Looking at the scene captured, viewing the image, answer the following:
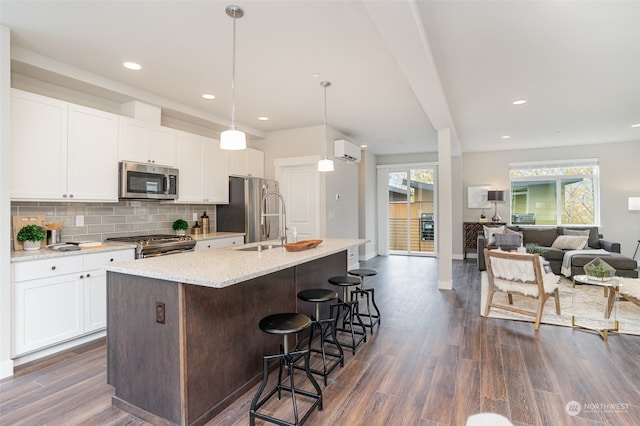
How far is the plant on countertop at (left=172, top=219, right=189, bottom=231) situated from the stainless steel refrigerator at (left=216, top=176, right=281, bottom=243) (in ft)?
2.24

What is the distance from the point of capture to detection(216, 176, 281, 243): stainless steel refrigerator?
4949mm

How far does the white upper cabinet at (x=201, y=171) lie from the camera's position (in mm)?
4340

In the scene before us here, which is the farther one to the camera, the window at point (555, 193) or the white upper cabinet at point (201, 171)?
the window at point (555, 193)

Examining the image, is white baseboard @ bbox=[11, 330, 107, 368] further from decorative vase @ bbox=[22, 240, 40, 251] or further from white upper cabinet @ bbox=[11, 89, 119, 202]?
white upper cabinet @ bbox=[11, 89, 119, 202]

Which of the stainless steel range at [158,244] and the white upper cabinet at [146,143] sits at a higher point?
the white upper cabinet at [146,143]

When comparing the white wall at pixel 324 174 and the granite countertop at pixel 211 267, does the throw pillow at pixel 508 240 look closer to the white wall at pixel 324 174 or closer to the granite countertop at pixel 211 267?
the white wall at pixel 324 174

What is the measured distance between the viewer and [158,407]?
6.22ft

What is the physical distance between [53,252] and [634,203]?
369 inches

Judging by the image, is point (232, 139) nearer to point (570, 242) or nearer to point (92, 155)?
point (92, 155)

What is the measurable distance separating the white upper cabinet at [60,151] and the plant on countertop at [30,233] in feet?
0.88

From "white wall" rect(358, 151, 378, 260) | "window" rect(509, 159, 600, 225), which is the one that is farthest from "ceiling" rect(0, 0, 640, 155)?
"white wall" rect(358, 151, 378, 260)

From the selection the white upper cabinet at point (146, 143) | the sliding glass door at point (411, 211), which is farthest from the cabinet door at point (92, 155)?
the sliding glass door at point (411, 211)

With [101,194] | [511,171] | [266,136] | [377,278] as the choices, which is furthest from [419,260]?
[101,194]

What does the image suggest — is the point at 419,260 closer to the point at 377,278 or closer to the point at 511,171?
the point at 377,278
